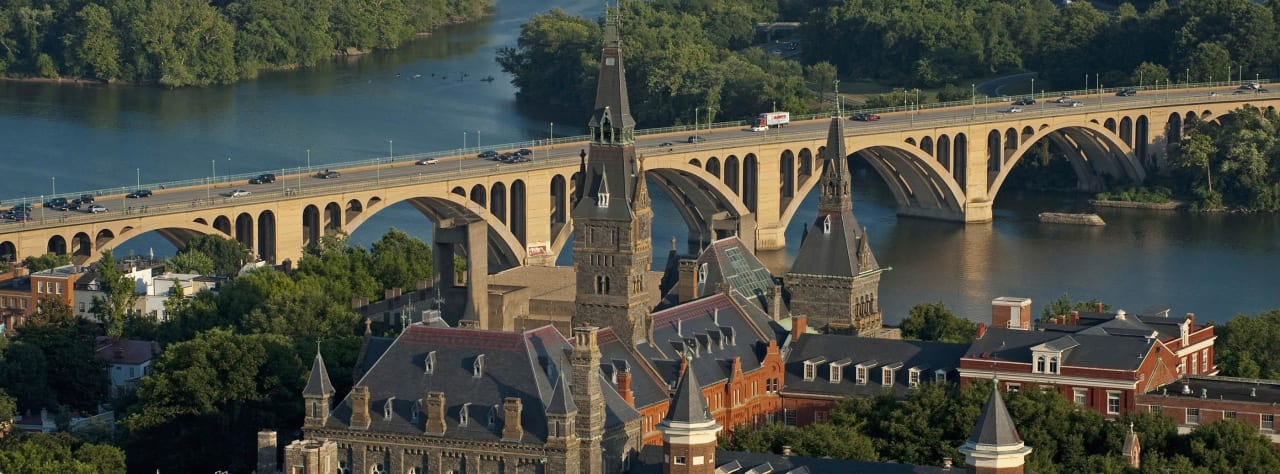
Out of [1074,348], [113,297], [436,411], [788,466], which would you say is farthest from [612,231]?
[113,297]

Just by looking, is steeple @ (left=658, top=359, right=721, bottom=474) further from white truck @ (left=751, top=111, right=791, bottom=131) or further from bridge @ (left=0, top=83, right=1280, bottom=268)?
white truck @ (left=751, top=111, right=791, bottom=131)

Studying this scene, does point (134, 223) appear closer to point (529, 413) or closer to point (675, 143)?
point (675, 143)

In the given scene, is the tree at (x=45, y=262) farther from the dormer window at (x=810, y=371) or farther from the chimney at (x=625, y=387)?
the chimney at (x=625, y=387)

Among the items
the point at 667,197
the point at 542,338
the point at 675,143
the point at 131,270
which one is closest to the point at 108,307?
the point at 131,270

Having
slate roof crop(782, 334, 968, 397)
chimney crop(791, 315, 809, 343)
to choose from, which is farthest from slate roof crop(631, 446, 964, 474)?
chimney crop(791, 315, 809, 343)

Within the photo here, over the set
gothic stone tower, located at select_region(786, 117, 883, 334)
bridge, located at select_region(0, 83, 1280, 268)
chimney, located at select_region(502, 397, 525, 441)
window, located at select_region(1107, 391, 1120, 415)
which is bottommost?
window, located at select_region(1107, 391, 1120, 415)

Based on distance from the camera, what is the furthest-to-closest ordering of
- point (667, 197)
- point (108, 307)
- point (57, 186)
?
point (667, 197) → point (57, 186) → point (108, 307)
